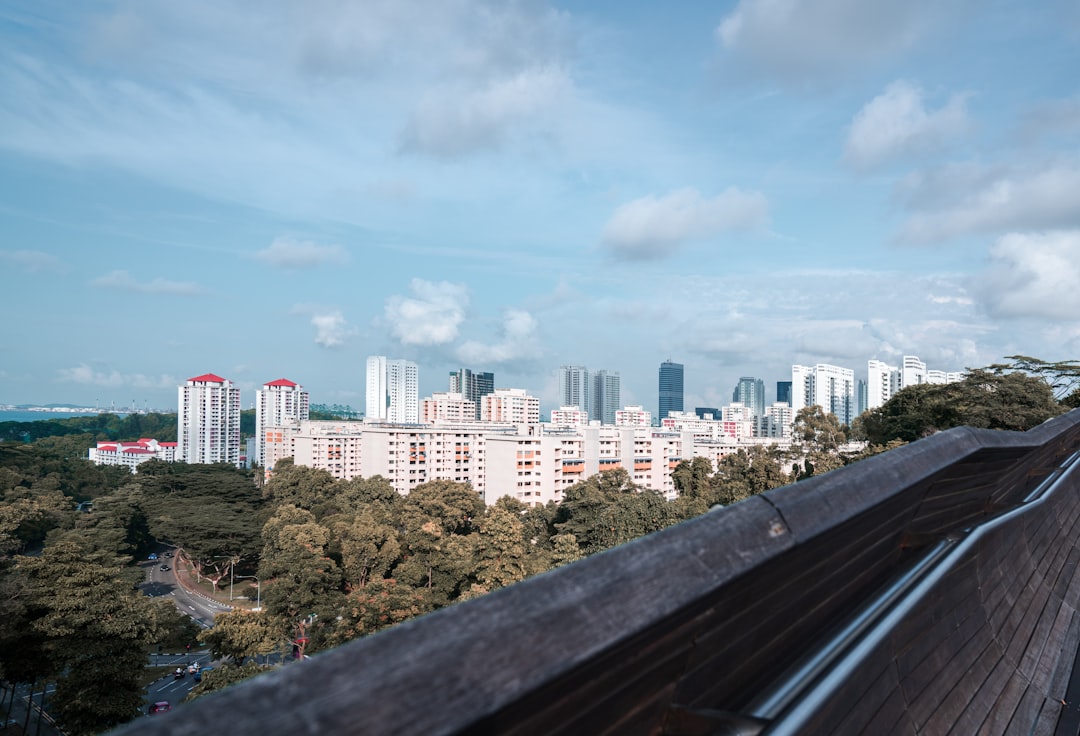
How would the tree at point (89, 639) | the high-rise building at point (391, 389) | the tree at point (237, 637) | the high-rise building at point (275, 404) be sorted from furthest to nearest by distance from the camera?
the high-rise building at point (391, 389), the high-rise building at point (275, 404), the tree at point (237, 637), the tree at point (89, 639)

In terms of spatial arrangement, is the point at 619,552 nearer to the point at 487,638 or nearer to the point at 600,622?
the point at 600,622

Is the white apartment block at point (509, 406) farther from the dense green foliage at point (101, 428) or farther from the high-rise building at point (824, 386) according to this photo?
the high-rise building at point (824, 386)

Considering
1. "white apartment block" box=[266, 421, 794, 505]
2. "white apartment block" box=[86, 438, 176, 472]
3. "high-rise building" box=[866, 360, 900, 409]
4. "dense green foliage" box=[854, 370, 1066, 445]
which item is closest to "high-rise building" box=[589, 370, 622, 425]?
"high-rise building" box=[866, 360, 900, 409]

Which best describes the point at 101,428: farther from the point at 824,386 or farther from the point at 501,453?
the point at 824,386

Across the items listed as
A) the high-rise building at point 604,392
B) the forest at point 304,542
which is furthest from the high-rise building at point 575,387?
the forest at point 304,542

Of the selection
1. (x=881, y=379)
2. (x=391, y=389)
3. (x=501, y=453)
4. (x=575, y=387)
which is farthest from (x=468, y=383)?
(x=501, y=453)

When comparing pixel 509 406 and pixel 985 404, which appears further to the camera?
pixel 509 406
